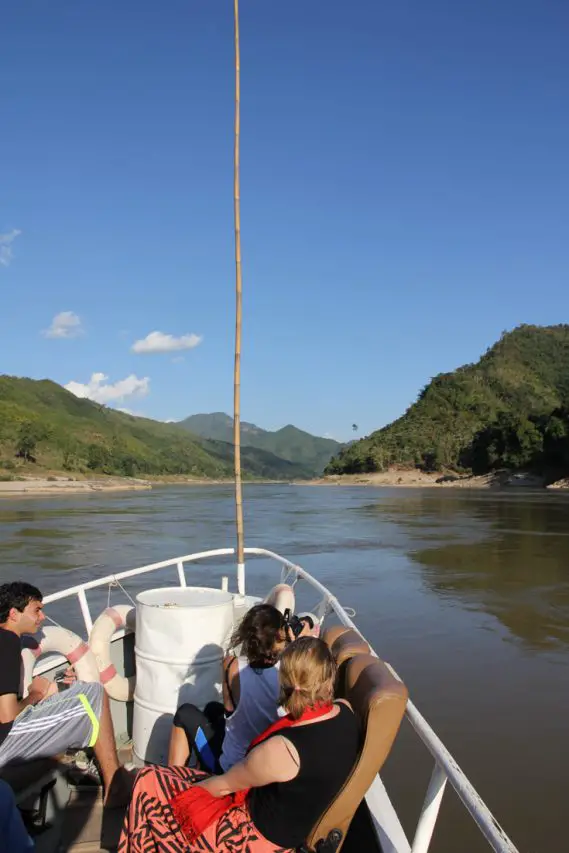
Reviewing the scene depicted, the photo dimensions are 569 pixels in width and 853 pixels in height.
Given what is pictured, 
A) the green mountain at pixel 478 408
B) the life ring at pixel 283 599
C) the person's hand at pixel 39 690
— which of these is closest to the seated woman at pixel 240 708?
the person's hand at pixel 39 690

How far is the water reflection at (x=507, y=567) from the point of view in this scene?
1120 cm

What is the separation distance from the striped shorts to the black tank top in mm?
1105

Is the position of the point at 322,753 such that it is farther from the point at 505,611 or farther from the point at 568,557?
the point at 568,557

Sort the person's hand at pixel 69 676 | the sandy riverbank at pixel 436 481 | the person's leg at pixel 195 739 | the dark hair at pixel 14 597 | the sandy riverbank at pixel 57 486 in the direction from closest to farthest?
the person's leg at pixel 195 739
the dark hair at pixel 14 597
the person's hand at pixel 69 676
the sandy riverbank at pixel 57 486
the sandy riverbank at pixel 436 481

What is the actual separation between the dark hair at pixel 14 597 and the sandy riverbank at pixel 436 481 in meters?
78.2

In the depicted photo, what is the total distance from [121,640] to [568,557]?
17.7 metres

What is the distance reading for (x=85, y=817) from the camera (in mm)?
3455

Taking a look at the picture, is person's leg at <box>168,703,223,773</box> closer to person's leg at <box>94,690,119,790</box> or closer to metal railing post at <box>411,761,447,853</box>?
person's leg at <box>94,690,119,790</box>

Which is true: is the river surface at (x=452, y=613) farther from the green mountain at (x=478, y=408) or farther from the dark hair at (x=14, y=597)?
the green mountain at (x=478, y=408)

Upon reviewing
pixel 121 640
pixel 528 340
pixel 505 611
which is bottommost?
pixel 505 611

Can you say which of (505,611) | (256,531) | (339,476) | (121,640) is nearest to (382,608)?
(505,611)

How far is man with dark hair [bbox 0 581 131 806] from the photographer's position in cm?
299

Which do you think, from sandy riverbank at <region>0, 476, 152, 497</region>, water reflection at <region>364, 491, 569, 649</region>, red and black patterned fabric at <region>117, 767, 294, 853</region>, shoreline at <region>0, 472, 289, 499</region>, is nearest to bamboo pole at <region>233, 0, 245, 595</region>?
red and black patterned fabric at <region>117, 767, 294, 853</region>

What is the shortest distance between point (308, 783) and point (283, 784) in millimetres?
90
